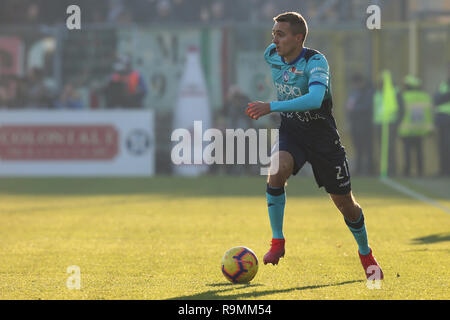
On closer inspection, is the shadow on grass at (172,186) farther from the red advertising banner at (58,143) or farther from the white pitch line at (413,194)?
the red advertising banner at (58,143)

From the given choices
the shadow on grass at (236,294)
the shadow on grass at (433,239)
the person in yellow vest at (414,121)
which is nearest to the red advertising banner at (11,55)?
the person in yellow vest at (414,121)

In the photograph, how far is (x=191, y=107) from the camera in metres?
22.0

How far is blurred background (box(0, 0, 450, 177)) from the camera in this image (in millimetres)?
21109

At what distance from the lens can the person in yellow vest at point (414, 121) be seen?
2116 cm

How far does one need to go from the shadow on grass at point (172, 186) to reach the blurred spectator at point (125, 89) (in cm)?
218

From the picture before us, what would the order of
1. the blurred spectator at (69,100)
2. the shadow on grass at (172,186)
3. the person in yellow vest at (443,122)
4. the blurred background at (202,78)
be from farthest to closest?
1. the blurred spectator at (69,100)
2. the blurred background at (202,78)
3. the person in yellow vest at (443,122)
4. the shadow on grass at (172,186)

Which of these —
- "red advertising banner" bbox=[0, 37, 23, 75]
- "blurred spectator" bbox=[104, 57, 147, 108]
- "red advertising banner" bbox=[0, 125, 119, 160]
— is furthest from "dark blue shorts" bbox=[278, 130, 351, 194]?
"red advertising banner" bbox=[0, 37, 23, 75]

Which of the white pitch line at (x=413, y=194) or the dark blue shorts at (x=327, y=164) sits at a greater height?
the dark blue shorts at (x=327, y=164)

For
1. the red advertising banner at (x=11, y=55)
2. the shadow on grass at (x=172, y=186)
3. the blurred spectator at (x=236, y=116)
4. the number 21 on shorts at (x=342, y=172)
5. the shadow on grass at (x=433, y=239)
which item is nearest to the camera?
the number 21 on shorts at (x=342, y=172)

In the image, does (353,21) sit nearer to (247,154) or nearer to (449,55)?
(449,55)

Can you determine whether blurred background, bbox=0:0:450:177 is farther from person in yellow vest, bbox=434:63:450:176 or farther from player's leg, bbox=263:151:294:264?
player's leg, bbox=263:151:294:264

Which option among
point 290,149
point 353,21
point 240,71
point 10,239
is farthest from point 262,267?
point 353,21

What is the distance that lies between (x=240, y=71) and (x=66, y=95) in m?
4.12

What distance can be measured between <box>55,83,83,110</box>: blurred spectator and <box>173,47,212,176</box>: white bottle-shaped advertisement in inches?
89.2
